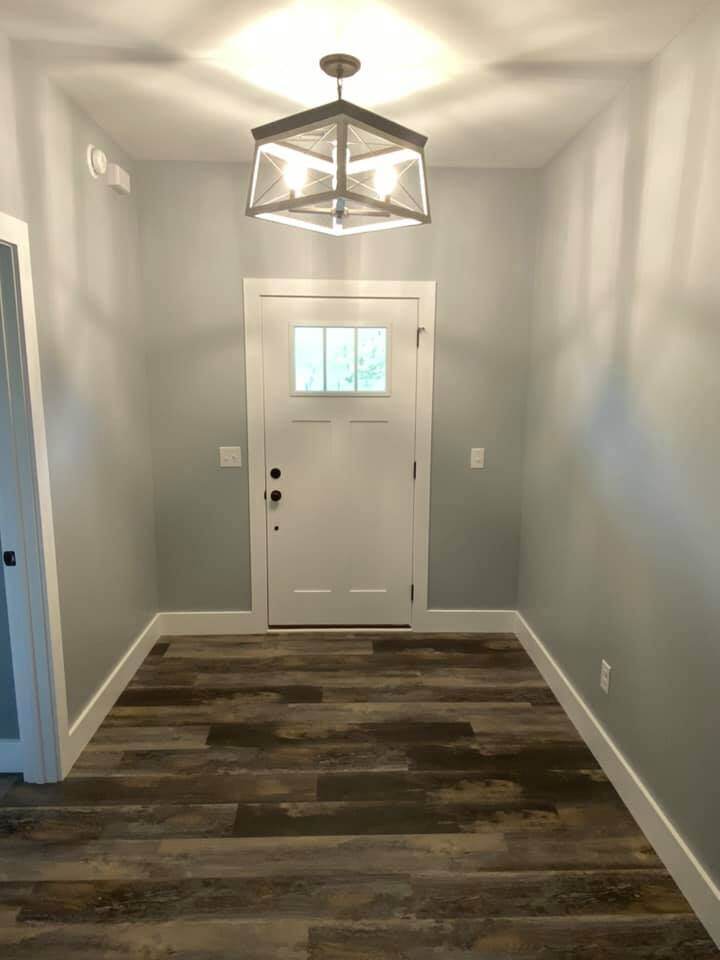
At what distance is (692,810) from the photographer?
1.77 m

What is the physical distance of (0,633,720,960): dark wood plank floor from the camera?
5.42 feet

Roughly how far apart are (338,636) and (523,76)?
294cm

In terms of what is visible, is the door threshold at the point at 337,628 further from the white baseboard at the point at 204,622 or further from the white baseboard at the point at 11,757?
the white baseboard at the point at 11,757

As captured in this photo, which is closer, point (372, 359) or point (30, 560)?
point (30, 560)

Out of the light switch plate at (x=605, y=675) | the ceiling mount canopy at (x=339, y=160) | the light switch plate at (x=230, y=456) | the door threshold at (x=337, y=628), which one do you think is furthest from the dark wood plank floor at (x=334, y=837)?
the ceiling mount canopy at (x=339, y=160)

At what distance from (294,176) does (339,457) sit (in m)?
1.79

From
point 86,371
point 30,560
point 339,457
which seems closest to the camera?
point 30,560

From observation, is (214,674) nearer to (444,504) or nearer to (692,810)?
(444,504)

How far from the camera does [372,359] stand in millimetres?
3314

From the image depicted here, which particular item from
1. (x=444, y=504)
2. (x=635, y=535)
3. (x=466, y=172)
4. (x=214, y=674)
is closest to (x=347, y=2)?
(x=466, y=172)

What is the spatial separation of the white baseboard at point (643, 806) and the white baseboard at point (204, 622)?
5.80 ft

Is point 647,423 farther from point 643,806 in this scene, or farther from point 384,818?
point 384,818

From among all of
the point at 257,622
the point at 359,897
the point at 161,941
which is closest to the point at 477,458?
the point at 257,622

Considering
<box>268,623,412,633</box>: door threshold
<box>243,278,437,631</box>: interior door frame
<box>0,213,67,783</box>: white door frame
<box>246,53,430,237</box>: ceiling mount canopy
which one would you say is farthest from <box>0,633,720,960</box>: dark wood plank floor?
<box>246,53,430,237</box>: ceiling mount canopy
